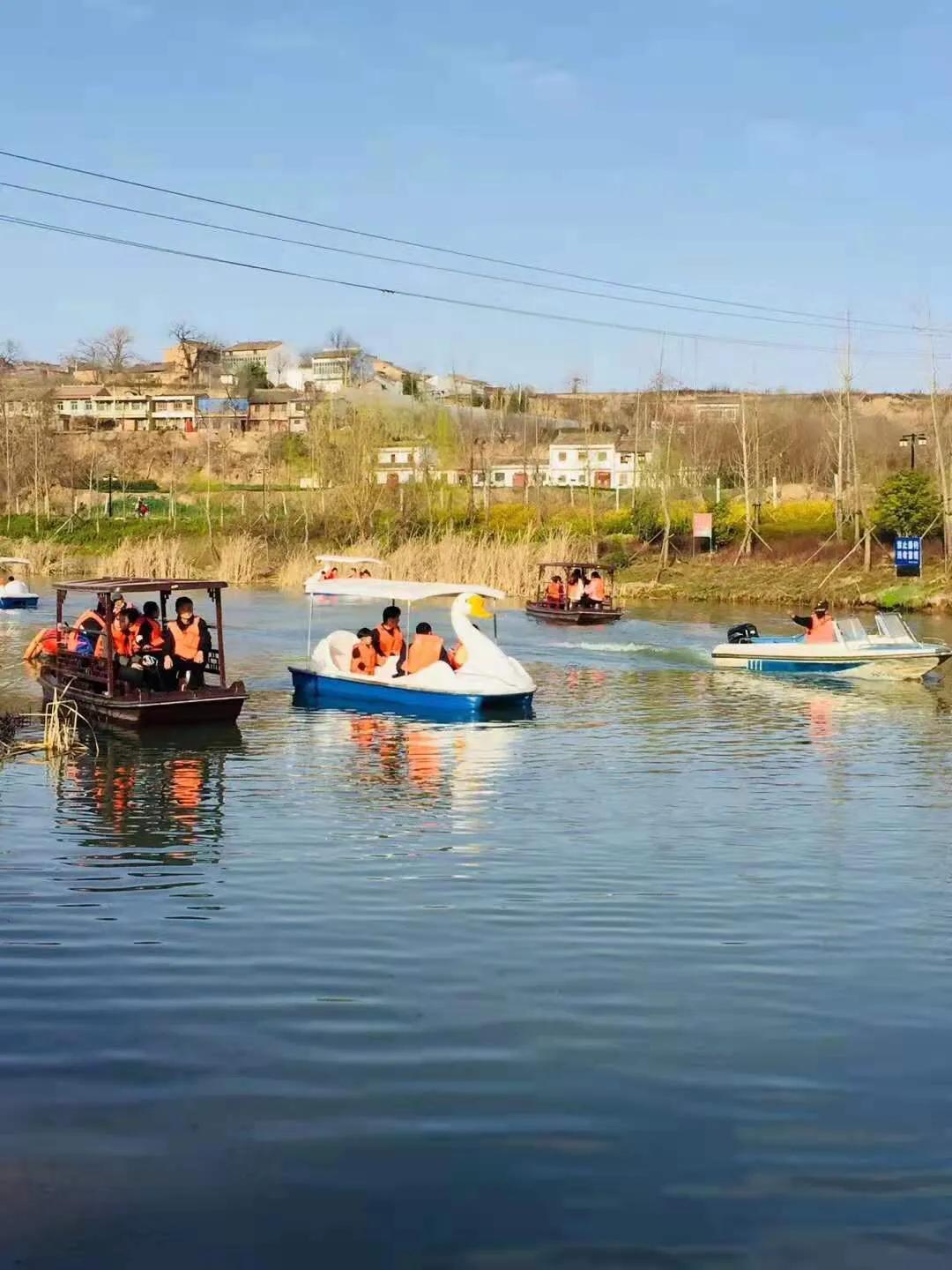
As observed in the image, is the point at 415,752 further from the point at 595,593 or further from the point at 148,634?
the point at 595,593

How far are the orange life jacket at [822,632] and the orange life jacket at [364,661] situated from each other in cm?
1043

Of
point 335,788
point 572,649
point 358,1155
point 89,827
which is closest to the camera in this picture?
point 358,1155

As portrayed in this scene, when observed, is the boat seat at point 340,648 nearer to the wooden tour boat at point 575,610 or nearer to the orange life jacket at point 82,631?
the orange life jacket at point 82,631

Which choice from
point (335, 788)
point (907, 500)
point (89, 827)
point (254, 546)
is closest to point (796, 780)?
point (335, 788)

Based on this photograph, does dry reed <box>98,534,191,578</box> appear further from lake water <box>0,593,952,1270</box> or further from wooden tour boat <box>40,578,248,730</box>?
lake water <box>0,593,952,1270</box>

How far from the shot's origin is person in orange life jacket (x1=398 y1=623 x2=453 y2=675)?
87.4 ft

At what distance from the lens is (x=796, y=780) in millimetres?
20406

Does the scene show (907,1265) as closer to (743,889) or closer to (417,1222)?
(417,1222)

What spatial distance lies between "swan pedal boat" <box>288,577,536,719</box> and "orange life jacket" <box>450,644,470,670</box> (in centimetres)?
9

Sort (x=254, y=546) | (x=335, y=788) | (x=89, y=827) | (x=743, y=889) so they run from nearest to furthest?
(x=743, y=889), (x=89, y=827), (x=335, y=788), (x=254, y=546)

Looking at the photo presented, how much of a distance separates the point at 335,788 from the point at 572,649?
20305 mm

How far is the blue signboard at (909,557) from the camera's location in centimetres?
5600

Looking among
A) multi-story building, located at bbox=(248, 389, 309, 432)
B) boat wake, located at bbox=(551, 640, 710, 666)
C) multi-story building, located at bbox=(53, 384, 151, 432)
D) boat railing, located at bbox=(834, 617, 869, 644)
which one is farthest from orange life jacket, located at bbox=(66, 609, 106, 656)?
multi-story building, located at bbox=(53, 384, 151, 432)

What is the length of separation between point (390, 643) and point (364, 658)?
639 millimetres
